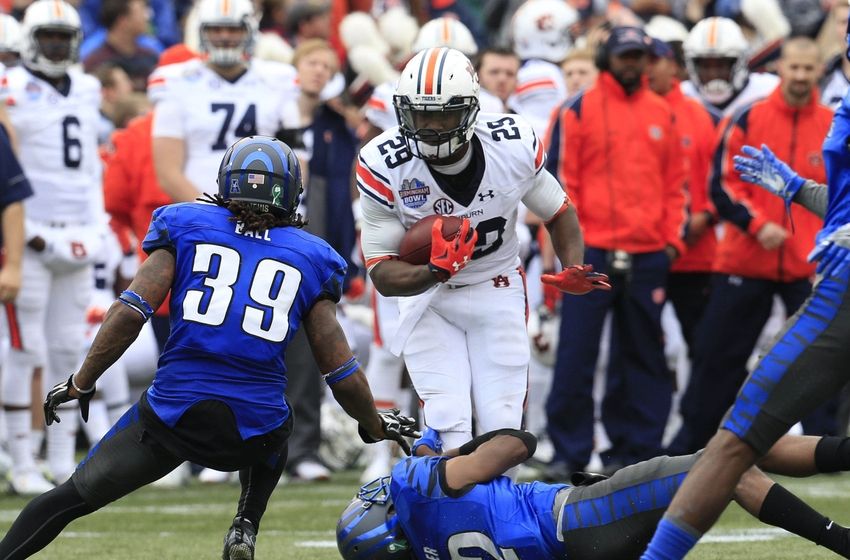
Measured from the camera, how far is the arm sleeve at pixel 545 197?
6.01 metres

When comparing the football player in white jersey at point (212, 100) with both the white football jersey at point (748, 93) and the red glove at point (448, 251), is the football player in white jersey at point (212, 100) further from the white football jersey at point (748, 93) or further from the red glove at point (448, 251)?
the red glove at point (448, 251)

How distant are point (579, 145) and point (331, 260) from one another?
3.44 meters

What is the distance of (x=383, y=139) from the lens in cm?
587

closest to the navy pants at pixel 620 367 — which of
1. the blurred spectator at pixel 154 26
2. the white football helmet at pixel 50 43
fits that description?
the white football helmet at pixel 50 43

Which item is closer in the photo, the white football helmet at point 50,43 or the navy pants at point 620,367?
the navy pants at point 620,367

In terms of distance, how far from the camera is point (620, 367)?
8.50m

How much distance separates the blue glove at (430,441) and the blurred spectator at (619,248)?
8.48 ft

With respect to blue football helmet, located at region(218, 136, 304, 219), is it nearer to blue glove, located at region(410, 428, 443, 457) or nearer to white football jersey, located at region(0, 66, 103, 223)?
blue glove, located at region(410, 428, 443, 457)

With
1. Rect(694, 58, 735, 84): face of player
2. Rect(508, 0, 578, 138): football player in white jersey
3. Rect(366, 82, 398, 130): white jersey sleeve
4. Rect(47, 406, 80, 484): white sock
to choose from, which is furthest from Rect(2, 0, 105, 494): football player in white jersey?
Rect(694, 58, 735, 84): face of player

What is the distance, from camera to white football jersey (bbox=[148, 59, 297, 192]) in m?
8.52

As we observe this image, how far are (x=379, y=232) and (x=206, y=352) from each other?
1033 mm

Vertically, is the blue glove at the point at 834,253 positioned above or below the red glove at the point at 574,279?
above

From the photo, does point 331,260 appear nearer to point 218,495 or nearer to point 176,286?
point 176,286

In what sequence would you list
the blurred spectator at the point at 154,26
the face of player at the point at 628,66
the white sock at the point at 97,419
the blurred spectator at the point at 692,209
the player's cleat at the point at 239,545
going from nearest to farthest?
the player's cleat at the point at 239,545, the face of player at the point at 628,66, the white sock at the point at 97,419, the blurred spectator at the point at 692,209, the blurred spectator at the point at 154,26
